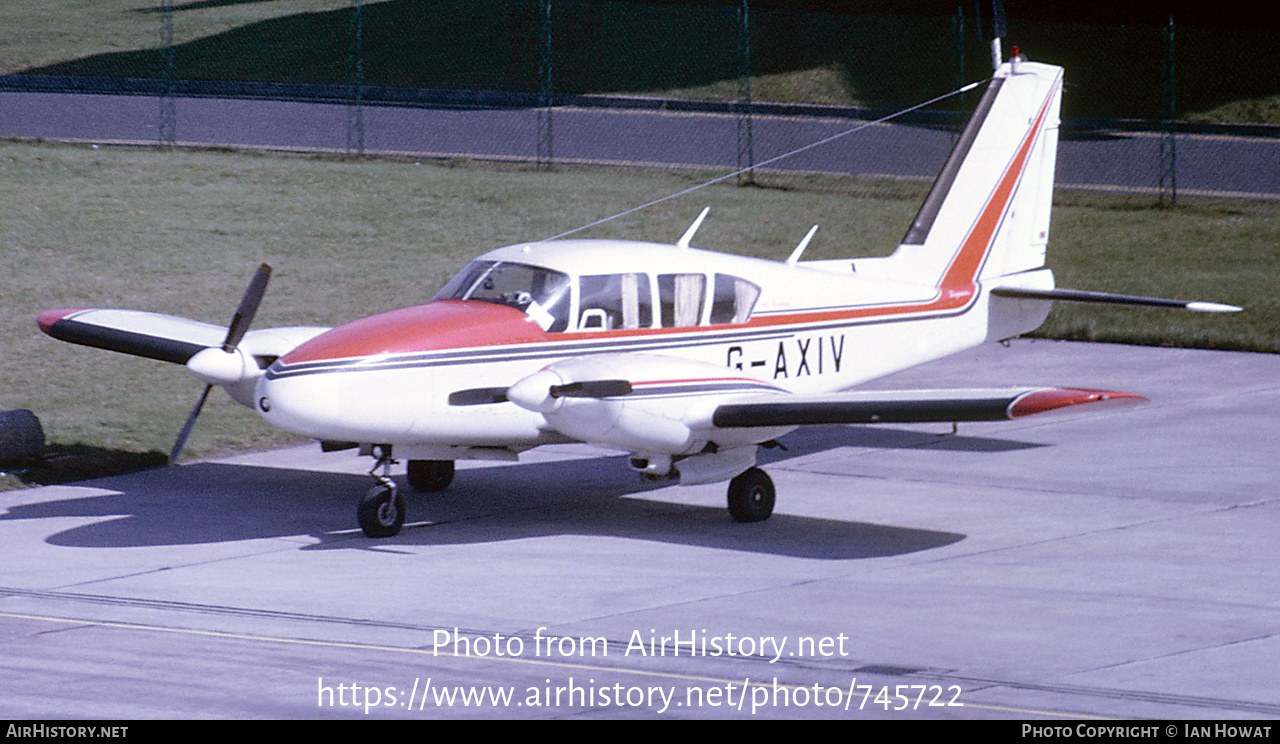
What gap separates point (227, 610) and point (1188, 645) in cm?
642

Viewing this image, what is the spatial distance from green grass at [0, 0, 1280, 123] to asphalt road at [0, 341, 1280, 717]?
22.7 metres

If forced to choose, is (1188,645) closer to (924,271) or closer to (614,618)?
(614,618)

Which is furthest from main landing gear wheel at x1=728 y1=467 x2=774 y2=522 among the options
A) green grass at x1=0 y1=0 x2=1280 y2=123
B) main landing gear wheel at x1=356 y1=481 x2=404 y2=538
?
green grass at x1=0 y1=0 x2=1280 y2=123

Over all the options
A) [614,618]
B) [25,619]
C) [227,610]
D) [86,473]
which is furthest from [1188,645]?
[86,473]

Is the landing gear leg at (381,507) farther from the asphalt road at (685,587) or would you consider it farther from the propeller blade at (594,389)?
the propeller blade at (594,389)

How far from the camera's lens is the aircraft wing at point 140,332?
1599 cm

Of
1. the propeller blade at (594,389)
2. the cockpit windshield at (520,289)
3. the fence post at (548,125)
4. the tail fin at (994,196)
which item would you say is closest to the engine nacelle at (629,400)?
the propeller blade at (594,389)

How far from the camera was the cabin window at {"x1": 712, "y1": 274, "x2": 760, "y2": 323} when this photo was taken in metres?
14.7

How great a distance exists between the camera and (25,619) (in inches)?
444

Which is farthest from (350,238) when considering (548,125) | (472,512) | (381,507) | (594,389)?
(594,389)

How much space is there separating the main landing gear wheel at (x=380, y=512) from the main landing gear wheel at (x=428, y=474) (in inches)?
70.8

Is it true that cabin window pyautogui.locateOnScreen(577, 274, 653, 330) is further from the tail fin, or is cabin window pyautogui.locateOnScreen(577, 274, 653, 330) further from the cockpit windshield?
the tail fin

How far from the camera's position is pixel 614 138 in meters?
37.2

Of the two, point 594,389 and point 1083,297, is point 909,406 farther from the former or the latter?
point 1083,297
